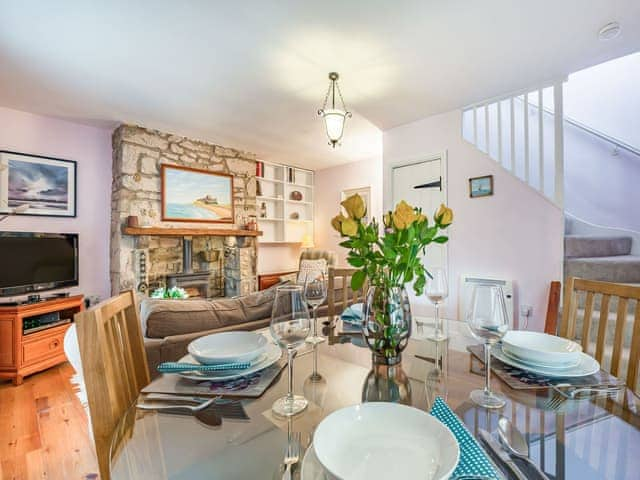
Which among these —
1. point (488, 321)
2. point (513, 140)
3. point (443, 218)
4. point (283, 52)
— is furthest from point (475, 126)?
point (488, 321)

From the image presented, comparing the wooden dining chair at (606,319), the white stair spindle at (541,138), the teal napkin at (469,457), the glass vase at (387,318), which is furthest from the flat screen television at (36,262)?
the white stair spindle at (541,138)

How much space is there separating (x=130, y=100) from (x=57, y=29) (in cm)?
103

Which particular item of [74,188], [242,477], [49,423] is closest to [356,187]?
[74,188]

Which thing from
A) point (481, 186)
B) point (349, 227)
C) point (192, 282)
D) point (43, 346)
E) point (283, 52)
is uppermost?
point (283, 52)

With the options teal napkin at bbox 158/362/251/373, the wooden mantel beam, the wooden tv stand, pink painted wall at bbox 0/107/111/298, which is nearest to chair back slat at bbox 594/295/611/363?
teal napkin at bbox 158/362/251/373

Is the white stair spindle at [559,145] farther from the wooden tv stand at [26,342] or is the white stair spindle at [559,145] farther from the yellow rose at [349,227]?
the wooden tv stand at [26,342]

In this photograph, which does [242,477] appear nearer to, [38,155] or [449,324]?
[449,324]

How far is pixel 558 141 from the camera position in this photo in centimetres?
257

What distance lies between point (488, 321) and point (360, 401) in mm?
383

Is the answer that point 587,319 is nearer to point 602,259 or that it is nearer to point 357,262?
point 357,262

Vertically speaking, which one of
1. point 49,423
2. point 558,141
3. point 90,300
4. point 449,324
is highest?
point 558,141

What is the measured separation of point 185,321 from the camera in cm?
165

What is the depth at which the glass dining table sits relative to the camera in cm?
54

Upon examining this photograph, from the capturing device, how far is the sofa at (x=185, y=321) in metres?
1.57
